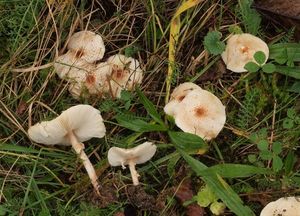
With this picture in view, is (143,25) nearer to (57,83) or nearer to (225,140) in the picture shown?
(57,83)

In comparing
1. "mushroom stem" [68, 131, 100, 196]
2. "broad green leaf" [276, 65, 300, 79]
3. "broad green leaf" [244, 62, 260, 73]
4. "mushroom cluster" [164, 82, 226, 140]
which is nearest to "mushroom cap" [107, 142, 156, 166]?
"mushroom stem" [68, 131, 100, 196]

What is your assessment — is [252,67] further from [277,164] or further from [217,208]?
[217,208]

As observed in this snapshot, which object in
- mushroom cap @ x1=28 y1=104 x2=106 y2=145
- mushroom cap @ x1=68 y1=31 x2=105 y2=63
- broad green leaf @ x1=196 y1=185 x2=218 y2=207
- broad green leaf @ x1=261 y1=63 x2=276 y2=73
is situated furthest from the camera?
mushroom cap @ x1=68 y1=31 x2=105 y2=63

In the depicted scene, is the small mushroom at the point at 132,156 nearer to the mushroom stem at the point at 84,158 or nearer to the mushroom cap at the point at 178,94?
the mushroom stem at the point at 84,158

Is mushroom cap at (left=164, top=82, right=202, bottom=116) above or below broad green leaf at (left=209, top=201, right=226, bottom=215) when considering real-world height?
above

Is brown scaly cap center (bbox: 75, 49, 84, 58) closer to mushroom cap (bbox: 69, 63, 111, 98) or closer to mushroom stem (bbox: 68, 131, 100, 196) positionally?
mushroom cap (bbox: 69, 63, 111, 98)

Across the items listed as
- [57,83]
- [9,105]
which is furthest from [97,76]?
[9,105]
